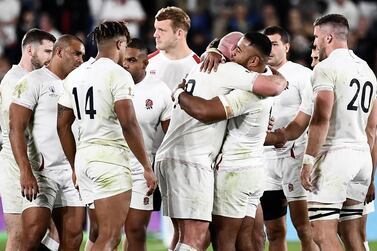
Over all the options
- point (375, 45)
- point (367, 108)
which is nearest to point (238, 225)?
point (367, 108)

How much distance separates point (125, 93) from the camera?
25.5ft

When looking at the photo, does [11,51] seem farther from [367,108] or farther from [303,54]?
[367,108]

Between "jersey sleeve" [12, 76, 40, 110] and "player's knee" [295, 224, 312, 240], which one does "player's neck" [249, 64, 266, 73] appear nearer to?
"jersey sleeve" [12, 76, 40, 110]

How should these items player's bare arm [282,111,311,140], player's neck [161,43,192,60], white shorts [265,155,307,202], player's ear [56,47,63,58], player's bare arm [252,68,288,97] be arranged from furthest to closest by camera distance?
player's neck [161,43,192,60] → white shorts [265,155,307,202] → player's bare arm [282,111,311,140] → player's ear [56,47,63,58] → player's bare arm [252,68,288,97]

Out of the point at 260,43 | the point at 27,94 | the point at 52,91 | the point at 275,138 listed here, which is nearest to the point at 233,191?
the point at 275,138

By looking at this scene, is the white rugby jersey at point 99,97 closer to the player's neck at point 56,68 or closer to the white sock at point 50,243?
the player's neck at point 56,68

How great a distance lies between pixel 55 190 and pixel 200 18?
8.41 metres

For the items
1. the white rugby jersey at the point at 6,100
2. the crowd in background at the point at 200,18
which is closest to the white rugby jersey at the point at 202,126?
the white rugby jersey at the point at 6,100

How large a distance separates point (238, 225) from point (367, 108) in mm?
1541

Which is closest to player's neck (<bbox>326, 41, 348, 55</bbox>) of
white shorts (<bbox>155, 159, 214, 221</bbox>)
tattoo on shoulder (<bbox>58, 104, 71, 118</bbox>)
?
white shorts (<bbox>155, 159, 214, 221</bbox>)

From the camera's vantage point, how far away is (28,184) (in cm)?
831

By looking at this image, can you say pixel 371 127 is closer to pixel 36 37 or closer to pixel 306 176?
pixel 306 176

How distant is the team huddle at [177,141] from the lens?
7836 millimetres

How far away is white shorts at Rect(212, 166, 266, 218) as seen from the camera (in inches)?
313
